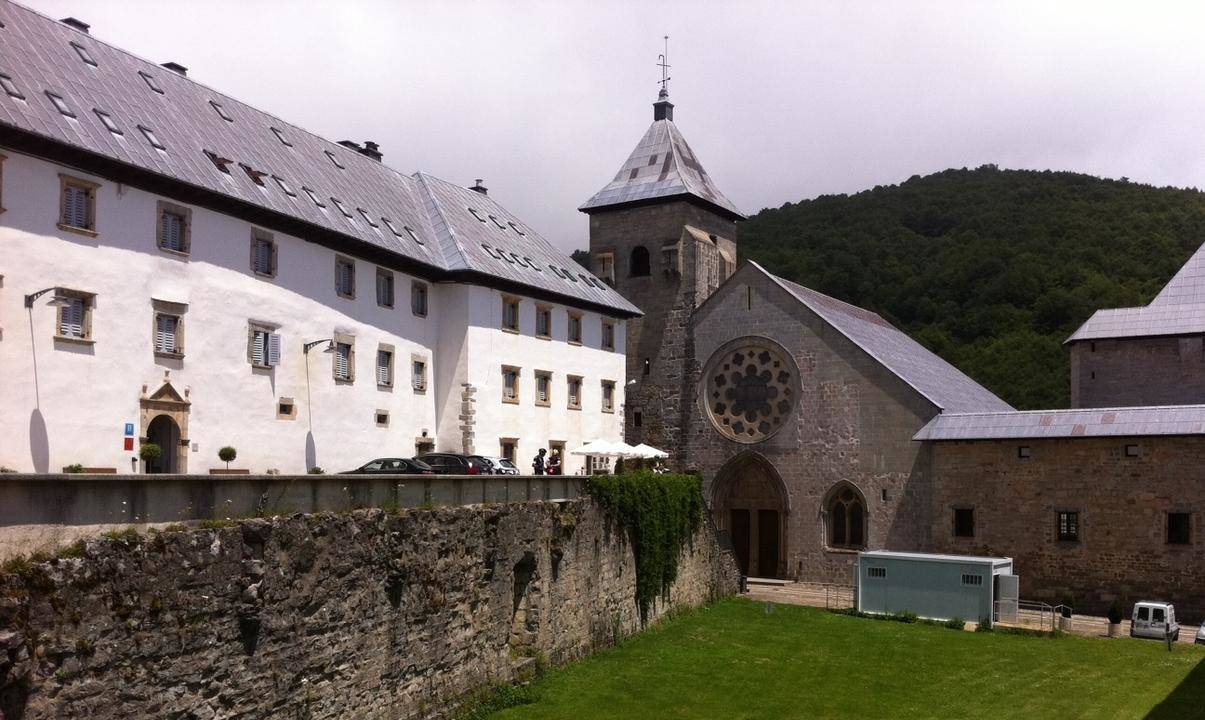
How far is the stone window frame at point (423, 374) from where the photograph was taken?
37.0 m

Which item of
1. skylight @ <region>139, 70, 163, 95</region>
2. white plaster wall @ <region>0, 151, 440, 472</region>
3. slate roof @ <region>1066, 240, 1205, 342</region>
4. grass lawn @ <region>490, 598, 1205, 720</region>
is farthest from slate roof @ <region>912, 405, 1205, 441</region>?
skylight @ <region>139, 70, 163, 95</region>

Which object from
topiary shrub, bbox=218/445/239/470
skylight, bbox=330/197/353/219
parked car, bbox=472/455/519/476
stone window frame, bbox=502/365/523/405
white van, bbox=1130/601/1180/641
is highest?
skylight, bbox=330/197/353/219

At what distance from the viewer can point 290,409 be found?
31.1m

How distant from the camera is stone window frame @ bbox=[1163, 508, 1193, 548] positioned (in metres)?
36.0

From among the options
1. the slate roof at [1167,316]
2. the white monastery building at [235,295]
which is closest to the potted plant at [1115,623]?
the slate roof at [1167,316]

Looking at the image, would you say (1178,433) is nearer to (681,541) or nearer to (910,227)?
(681,541)

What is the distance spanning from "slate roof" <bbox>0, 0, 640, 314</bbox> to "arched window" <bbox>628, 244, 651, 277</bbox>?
754 centimetres

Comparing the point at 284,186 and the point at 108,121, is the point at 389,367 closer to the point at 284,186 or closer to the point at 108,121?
the point at 284,186

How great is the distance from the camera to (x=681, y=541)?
121ft

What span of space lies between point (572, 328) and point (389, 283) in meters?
9.86

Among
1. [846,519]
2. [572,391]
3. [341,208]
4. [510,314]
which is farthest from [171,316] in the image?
[846,519]

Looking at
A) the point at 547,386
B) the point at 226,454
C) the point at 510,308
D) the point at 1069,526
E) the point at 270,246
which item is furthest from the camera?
the point at 547,386

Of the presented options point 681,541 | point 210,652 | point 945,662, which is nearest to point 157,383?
point 210,652

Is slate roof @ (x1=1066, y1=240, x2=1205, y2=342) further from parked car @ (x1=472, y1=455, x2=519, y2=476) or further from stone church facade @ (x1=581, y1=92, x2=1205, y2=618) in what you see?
parked car @ (x1=472, y1=455, x2=519, y2=476)
